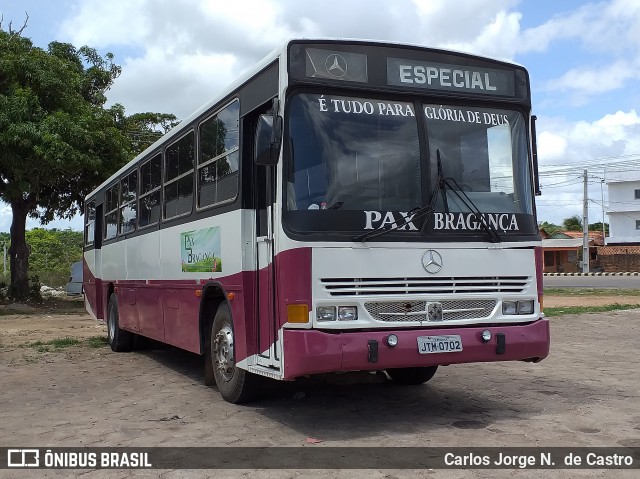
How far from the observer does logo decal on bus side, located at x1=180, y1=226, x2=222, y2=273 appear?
7.48 metres

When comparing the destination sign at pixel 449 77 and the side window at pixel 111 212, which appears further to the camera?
the side window at pixel 111 212

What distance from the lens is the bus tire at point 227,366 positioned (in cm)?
716

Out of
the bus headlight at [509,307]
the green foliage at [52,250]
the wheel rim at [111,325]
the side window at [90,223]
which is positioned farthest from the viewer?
the green foliage at [52,250]

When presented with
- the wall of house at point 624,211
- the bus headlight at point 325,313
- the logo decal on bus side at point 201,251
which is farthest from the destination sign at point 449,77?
the wall of house at point 624,211

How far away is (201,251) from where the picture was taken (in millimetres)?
7961

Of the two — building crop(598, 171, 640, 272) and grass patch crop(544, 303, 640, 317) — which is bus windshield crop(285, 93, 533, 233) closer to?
grass patch crop(544, 303, 640, 317)

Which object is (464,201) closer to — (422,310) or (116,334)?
(422,310)

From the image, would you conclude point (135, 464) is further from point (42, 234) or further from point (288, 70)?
point (42, 234)

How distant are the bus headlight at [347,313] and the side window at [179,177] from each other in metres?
3.11

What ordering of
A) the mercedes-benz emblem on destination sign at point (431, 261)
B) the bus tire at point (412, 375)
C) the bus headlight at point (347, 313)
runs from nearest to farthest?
the bus headlight at point (347, 313) < the mercedes-benz emblem on destination sign at point (431, 261) < the bus tire at point (412, 375)

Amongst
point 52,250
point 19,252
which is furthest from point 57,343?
point 52,250

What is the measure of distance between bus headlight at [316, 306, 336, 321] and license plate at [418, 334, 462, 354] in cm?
78

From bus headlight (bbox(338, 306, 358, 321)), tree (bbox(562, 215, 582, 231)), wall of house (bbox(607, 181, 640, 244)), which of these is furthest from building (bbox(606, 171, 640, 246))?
bus headlight (bbox(338, 306, 358, 321))

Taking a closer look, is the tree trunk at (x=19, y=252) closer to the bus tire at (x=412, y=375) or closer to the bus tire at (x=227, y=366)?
the bus tire at (x=227, y=366)
